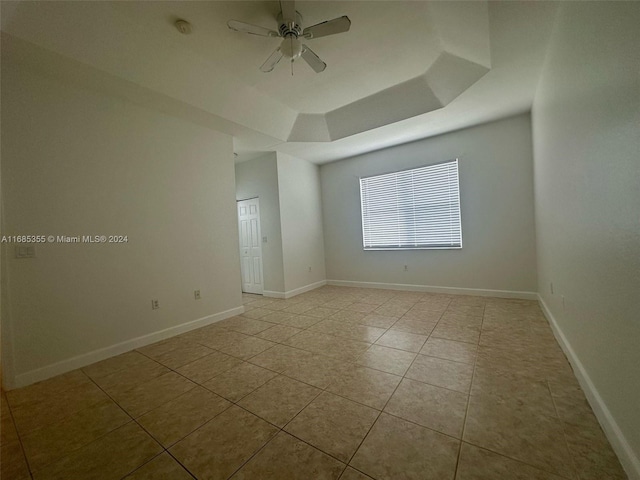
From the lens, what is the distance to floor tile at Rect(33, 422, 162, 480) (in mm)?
1259

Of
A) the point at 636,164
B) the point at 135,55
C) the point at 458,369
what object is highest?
the point at 135,55

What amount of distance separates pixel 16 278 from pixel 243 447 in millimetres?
2537

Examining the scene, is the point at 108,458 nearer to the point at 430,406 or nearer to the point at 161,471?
the point at 161,471

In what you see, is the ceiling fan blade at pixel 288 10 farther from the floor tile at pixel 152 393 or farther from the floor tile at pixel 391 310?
the floor tile at pixel 391 310

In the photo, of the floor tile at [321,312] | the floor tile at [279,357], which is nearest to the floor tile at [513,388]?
the floor tile at [279,357]

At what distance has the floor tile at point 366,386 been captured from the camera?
5.65 ft

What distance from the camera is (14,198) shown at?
83.0 inches

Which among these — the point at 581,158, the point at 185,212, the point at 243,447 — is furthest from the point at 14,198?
the point at 581,158

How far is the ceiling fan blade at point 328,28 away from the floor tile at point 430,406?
2.80 m

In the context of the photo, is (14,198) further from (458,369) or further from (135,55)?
(458,369)

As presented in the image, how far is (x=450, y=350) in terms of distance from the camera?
2.35 meters

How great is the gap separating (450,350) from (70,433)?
3041 mm

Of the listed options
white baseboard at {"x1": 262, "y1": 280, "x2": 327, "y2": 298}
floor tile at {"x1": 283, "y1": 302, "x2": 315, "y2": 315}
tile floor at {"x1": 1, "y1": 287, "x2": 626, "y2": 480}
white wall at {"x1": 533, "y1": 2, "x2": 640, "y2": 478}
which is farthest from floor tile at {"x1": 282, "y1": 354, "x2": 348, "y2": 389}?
white baseboard at {"x1": 262, "y1": 280, "x2": 327, "y2": 298}

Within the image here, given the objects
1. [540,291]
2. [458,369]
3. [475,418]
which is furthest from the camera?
[540,291]
